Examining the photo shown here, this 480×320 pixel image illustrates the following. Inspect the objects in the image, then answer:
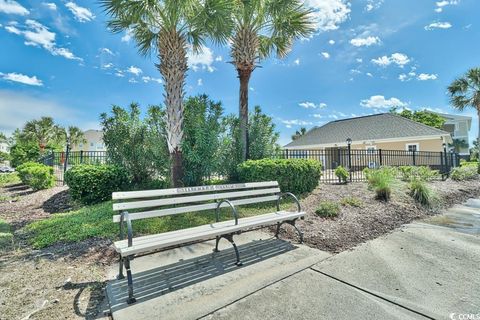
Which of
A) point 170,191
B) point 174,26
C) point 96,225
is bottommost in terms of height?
point 96,225

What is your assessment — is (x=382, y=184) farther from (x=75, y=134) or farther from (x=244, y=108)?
(x=75, y=134)

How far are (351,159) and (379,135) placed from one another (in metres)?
12.9

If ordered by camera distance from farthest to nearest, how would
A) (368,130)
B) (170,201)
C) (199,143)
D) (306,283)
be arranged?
(368,130) < (199,143) < (170,201) < (306,283)

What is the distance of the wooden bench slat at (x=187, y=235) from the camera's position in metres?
2.88

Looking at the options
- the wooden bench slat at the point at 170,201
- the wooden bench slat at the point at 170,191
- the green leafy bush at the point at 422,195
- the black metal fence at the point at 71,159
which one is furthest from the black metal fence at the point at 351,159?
the wooden bench slat at the point at 170,201

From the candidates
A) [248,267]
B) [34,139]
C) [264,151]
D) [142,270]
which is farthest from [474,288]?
[34,139]

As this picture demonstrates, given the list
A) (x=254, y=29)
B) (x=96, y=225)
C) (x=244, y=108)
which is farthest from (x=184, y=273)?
(x=254, y=29)

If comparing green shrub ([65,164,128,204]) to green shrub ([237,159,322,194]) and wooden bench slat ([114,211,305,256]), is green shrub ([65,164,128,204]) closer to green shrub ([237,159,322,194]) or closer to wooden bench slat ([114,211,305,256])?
green shrub ([237,159,322,194])

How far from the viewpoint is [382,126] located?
25.3 m

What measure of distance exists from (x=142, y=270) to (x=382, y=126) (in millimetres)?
27252

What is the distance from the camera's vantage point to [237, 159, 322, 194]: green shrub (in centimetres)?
745

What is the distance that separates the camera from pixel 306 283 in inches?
122

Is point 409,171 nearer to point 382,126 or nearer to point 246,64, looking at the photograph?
point 246,64

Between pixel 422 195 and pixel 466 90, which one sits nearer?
pixel 422 195
